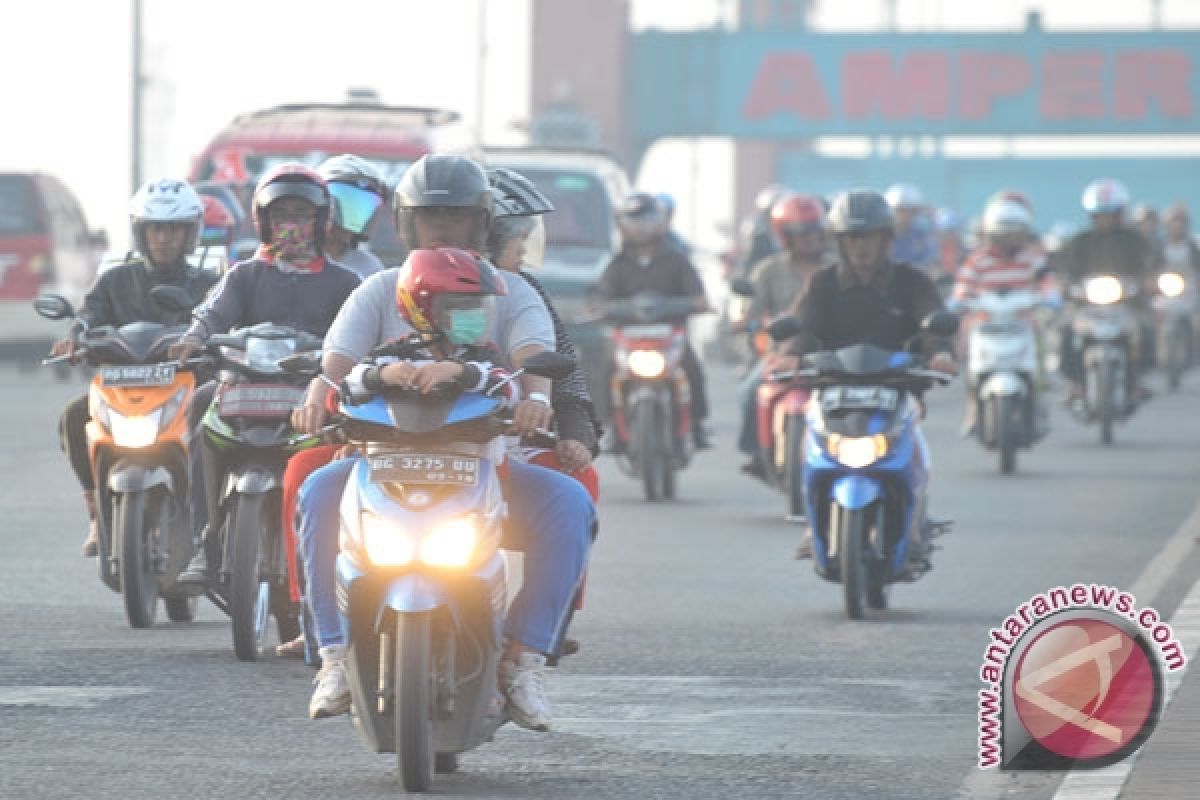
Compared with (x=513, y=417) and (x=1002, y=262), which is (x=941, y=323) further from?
(x=1002, y=262)

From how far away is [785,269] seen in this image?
19.0m

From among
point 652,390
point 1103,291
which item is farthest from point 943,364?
point 1103,291

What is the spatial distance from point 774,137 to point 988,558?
55.6 metres

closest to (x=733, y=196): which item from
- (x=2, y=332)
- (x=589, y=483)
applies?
(x=2, y=332)

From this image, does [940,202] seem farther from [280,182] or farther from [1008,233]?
[280,182]

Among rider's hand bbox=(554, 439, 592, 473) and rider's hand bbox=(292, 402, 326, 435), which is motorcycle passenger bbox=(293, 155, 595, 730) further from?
rider's hand bbox=(554, 439, 592, 473)

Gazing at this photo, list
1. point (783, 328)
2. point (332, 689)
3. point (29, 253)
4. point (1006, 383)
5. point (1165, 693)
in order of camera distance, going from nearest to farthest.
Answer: point (332, 689), point (1165, 693), point (783, 328), point (1006, 383), point (29, 253)

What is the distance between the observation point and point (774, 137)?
235 feet

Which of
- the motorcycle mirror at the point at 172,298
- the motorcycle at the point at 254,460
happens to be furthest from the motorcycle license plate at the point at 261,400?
the motorcycle mirror at the point at 172,298

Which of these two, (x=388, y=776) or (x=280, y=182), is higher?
(x=280, y=182)

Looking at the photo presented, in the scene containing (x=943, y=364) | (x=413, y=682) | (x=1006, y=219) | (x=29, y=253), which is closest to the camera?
(x=413, y=682)

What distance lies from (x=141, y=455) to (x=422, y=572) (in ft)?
13.9

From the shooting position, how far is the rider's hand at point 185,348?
12023 mm

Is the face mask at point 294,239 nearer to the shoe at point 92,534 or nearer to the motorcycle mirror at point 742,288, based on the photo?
the shoe at point 92,534
